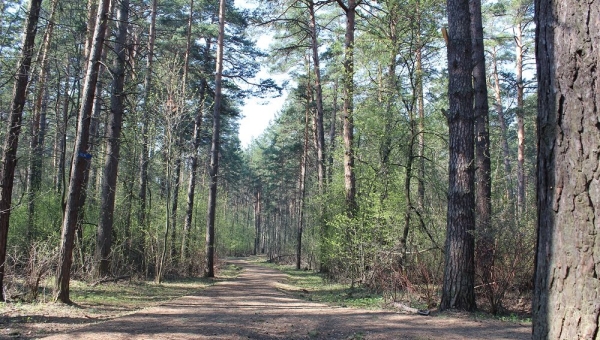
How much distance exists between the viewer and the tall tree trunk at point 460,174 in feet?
24.4

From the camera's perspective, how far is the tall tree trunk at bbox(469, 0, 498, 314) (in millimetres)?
7773

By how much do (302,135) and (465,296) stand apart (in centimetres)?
2601

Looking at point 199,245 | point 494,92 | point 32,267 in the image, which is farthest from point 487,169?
point 494,92

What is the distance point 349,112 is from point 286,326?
30.2 ft

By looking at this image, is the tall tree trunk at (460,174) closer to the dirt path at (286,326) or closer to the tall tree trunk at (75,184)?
the dirt path at (286,326)

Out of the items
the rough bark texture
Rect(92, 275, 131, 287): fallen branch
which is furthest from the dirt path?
Rect(92, 275, 131, 287): fallen branch

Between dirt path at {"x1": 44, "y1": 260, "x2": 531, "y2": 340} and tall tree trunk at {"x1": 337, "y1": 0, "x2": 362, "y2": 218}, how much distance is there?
22.1 feet

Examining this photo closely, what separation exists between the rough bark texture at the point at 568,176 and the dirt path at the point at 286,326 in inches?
158

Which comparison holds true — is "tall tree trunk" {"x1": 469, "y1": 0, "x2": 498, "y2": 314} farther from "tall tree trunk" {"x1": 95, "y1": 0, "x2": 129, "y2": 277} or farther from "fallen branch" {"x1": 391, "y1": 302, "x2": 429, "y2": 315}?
"tall tree trunk" {"x1": 95, "y1": 0, "x2": 129, "y2": 277}

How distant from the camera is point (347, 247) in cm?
1339

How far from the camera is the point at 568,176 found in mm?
1833

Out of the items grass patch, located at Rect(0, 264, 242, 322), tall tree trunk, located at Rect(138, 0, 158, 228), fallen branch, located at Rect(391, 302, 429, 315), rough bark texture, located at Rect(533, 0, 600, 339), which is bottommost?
grass patch, located at Rect(0, 264, 242, 322)

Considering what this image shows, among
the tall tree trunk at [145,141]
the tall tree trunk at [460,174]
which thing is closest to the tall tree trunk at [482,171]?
the tall tree trunk at [460,174]

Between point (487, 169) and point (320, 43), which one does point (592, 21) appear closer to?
point (487, 169)
